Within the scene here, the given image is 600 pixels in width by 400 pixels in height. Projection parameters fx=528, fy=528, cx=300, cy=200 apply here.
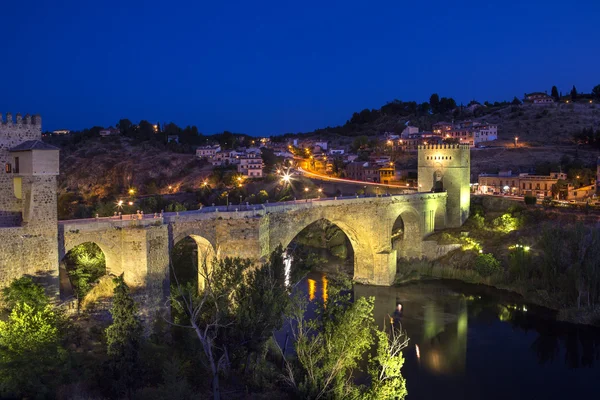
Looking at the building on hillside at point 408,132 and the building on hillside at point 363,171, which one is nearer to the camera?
the building on hillside at point 363,171

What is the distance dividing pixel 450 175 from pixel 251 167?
3069 cm

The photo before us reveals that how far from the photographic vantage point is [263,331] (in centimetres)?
1689

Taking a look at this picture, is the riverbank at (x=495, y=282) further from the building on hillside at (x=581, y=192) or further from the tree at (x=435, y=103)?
the tree at (x=435, y=103)

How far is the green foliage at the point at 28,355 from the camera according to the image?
14.5m

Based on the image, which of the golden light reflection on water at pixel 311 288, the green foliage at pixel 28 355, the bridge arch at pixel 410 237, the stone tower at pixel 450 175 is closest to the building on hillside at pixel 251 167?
the stone tower at pixel 450 175

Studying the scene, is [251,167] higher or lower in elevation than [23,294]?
higher

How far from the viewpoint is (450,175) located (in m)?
38.8

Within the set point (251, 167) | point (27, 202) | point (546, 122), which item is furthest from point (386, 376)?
point (546, 122)

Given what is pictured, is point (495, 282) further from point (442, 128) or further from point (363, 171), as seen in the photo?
point (442, 128)

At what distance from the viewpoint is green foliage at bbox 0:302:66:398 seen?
1451 cm

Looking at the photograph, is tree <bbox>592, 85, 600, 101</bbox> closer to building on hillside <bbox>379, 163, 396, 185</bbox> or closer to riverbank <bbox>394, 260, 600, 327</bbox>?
building on hillside <bbox>379, 163, 396, 185</bbox>

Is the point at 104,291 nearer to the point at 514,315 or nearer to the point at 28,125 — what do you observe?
the point at 28,125

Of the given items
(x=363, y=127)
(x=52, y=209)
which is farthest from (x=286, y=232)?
(x=363, y=127)

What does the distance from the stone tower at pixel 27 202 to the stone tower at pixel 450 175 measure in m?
28.3
